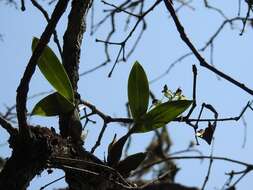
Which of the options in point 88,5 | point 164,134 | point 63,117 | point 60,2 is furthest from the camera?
point 164,134

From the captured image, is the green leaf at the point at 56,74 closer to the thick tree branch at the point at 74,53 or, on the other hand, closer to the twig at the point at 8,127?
the thick tree branch at the point at 74,53

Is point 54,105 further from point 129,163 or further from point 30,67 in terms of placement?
point 30,67

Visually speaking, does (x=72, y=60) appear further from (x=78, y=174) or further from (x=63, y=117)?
(x=78, y=174)

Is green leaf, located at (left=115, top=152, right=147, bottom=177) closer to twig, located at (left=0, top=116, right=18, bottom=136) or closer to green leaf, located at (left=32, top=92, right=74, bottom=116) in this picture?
green leaf, located at (left=32, top=92, right=74, bottom=116)

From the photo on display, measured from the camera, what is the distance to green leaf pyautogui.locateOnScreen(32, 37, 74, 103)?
103 cm

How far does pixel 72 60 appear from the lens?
42.9 inches

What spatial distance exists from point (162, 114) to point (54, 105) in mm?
252

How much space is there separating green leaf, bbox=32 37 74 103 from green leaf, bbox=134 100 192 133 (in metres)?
0.19

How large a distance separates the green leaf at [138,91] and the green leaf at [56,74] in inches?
6.6

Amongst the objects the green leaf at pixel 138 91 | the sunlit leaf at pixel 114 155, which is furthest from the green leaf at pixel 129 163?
the green leaf at pixel 138 91

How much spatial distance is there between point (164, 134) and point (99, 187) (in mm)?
1558

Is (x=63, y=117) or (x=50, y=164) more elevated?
(x=63, y=117)

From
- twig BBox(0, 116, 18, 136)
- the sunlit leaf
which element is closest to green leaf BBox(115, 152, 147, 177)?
the sunlit leaf

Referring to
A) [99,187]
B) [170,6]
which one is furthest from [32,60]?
[170,6]
